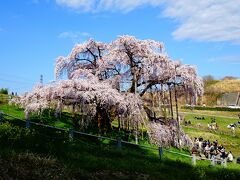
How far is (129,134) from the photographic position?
29281 mm

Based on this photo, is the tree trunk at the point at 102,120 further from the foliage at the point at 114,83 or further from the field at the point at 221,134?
the field at the point at 221,134

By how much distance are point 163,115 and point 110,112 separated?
4172mm

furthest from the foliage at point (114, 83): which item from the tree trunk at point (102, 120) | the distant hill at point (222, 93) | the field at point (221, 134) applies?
the distant hill at point (222, 93)

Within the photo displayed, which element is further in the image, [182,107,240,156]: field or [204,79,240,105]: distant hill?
[204,79,240,105]: distant hill

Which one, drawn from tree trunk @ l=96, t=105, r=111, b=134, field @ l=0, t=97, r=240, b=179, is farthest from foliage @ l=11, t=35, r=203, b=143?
field @ l=0, t=97, r=240, b=179

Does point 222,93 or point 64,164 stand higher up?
point 222,93

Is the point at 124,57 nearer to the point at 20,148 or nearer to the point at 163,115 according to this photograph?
the point at 163,115

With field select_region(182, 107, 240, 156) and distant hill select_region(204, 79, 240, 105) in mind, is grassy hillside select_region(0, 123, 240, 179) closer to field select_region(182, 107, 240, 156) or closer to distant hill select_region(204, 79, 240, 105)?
field select_region(182, 107, 240, 156)

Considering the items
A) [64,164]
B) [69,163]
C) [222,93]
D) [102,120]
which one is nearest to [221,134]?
[102,120]

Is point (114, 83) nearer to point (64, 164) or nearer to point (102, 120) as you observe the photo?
point (102, 120)

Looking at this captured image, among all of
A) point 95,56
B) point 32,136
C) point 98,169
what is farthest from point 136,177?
point 95,56

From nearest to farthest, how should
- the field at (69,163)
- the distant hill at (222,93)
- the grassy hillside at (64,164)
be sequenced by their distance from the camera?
the grassy hillside at (64,164)
the field at (69,163)
the distant hill at (222,93)

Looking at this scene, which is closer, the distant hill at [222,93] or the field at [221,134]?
the field at [221,134]

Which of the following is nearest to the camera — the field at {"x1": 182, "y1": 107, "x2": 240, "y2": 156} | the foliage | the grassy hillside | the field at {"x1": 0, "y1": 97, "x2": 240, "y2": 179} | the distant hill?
the grassy hillside
